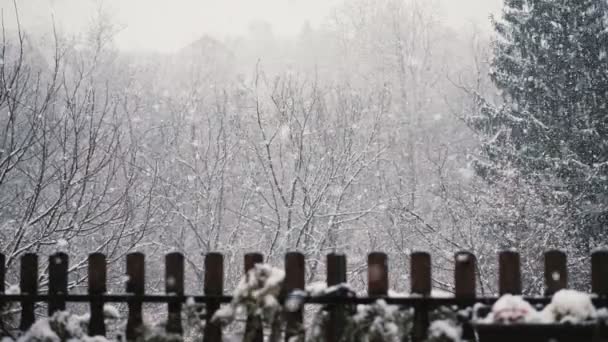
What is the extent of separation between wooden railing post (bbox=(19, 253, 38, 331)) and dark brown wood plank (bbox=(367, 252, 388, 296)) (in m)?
2.02

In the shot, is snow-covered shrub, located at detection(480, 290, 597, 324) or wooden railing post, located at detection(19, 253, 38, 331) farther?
wooden railing post, located at detection(19, 253, 38, 331)

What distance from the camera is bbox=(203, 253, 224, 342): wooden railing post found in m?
3.05

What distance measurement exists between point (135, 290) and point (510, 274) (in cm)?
211

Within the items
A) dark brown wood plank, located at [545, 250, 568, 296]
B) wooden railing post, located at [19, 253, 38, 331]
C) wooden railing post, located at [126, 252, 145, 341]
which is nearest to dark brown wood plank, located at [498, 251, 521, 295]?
dark brown wood plank, located at [545, 250, 568, 296]

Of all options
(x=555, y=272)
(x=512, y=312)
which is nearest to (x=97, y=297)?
(x=512, y=312)

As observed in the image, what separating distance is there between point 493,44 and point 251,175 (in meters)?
10.0

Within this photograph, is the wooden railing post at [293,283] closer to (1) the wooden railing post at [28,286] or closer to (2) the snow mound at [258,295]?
(2) the snow mound at [258,295]

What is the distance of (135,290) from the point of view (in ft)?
10.5

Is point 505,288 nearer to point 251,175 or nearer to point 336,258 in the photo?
point 336,258

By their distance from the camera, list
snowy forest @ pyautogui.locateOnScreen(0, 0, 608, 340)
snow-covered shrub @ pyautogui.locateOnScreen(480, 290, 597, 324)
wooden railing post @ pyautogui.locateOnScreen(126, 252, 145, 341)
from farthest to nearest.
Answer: snowy forest @ pyautogui.locateOnScreen(0, 0, 608, 340) → wooden railing post @ pyautogui.locateOnScreen(126, 252, 145, 341) → snow-covered shrub @ pyautogui.locateOnScreen(480, 290, 597, 324)

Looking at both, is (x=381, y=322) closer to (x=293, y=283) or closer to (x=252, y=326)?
(x=293, y=283)

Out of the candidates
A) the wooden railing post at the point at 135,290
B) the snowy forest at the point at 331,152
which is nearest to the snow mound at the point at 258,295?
the wooden railing post at the point at 135,290

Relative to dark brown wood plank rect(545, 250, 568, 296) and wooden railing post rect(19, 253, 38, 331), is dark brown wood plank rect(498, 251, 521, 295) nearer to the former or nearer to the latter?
dark brown wood plank rect(545, 250, 568, 296)

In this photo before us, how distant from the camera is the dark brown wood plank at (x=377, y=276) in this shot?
9.63 ft
